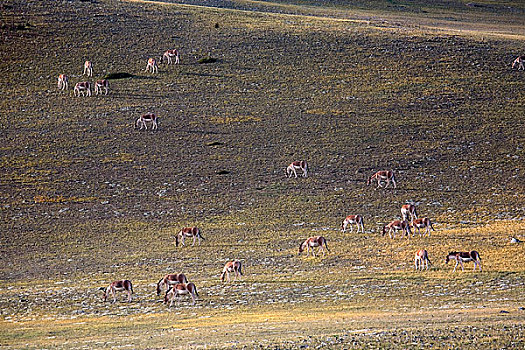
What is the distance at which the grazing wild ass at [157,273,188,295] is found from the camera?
24.2m

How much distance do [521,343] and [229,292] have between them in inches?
429

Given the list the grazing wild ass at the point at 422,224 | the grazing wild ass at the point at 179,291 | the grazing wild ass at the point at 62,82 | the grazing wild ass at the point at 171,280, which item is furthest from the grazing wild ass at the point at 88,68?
the grazing wild ass at the point at 179,291

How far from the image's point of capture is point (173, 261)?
1161 inches

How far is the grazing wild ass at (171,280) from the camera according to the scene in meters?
24.2

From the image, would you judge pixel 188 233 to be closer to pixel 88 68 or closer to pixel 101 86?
pixel 101 86

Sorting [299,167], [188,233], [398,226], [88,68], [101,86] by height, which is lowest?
[188,233]

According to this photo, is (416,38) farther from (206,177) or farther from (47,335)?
(47,335)

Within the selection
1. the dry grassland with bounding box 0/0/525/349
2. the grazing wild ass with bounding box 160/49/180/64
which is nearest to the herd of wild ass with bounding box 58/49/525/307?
the dry grassland with bounding box 0/0/525/349

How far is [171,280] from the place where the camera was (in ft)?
80.2

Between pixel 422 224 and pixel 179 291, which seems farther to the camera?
pixel 422 224

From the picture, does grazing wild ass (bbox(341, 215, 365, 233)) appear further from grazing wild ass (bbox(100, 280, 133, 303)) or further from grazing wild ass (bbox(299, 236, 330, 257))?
grazing wild ass (bbox(100, 280, 133, 303))

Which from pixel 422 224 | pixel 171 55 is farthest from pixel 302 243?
pixel 171 55

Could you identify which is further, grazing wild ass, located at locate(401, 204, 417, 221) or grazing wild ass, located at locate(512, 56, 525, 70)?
grazing wild ass, located at locate(512, 56, 525, 70)

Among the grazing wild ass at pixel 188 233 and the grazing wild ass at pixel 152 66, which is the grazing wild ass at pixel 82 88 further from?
the grazing wild ass at pixel 188 233
